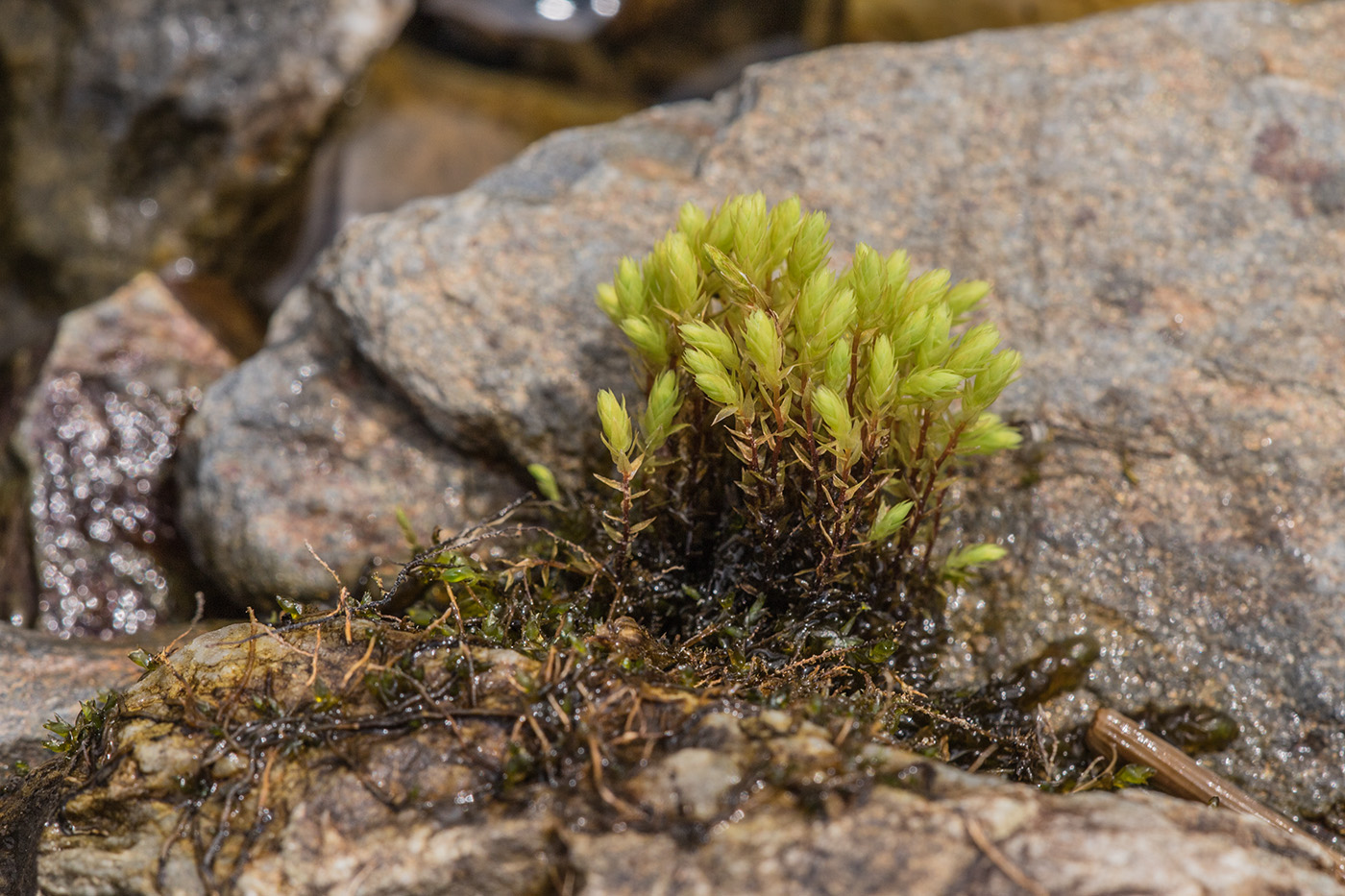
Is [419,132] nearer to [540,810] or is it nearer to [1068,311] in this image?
[1068,311]

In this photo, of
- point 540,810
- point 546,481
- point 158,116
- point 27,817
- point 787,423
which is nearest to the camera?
point 540,810

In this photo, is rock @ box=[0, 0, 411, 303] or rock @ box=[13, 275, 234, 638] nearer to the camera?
rock @ box=[13, 275, 234, 638]

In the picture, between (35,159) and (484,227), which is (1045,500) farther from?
(35,159)

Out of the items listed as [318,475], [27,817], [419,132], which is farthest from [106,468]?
[419,132]

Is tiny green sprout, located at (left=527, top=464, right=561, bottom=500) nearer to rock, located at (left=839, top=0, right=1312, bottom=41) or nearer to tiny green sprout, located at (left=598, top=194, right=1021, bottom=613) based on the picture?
tiny green sprout, located at (left=598, top=194, right=1021, bottom=613)

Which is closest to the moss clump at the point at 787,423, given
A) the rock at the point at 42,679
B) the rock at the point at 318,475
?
the rock at the point at 318,475

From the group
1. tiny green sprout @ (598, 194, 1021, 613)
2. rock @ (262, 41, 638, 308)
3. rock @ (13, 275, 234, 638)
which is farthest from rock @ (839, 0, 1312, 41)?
rock @ (13, 275, 234, 638)
